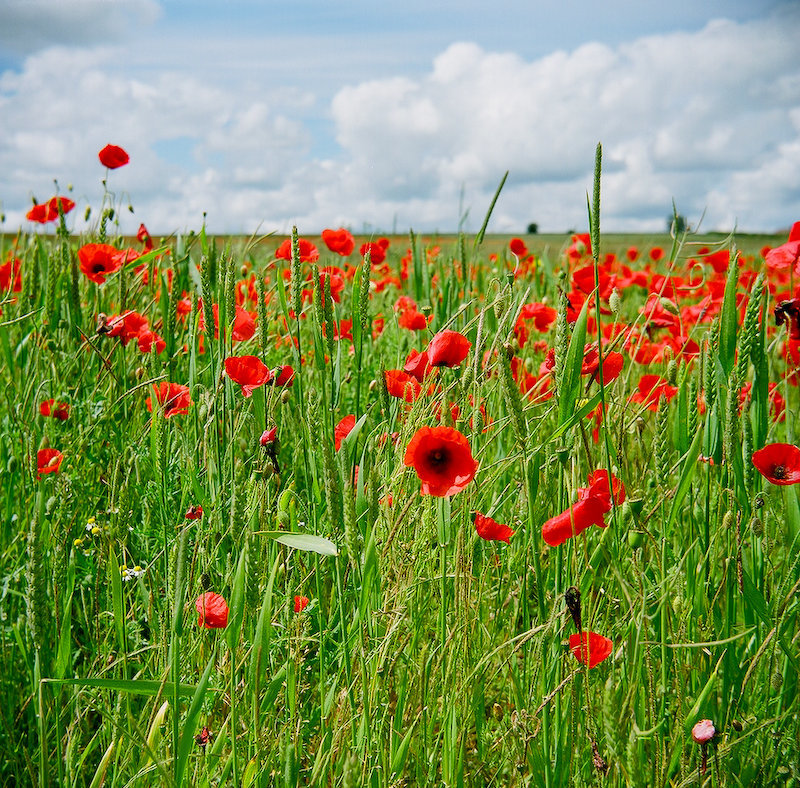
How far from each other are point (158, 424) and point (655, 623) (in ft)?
3.01

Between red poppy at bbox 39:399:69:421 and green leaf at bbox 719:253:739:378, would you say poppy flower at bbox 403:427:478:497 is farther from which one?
red poppy at bbox 39:399:69:421

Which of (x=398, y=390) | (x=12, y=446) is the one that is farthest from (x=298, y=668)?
(x=12, y=446)

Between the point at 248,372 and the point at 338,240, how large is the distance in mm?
1207

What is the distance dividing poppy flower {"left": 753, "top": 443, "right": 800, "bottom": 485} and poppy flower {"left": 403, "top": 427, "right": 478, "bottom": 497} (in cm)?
39

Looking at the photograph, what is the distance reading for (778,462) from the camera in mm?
1005

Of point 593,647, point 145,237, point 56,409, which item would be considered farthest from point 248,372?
point 145,237

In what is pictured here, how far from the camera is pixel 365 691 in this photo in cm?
78

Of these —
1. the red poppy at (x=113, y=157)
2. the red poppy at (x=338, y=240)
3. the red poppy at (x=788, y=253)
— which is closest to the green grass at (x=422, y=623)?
the red poppy at (x=788, y=253)

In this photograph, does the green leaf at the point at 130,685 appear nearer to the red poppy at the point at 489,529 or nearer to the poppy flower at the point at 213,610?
the poppy flower at the point at 213,610

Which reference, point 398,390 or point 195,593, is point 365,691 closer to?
point 195,593

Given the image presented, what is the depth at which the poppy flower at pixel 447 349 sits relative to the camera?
1.09m

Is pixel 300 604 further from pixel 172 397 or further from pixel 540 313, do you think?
pixel 540 313

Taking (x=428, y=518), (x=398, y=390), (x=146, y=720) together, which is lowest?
(x=146, y=720)

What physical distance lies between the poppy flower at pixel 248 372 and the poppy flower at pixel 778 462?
73 cm
